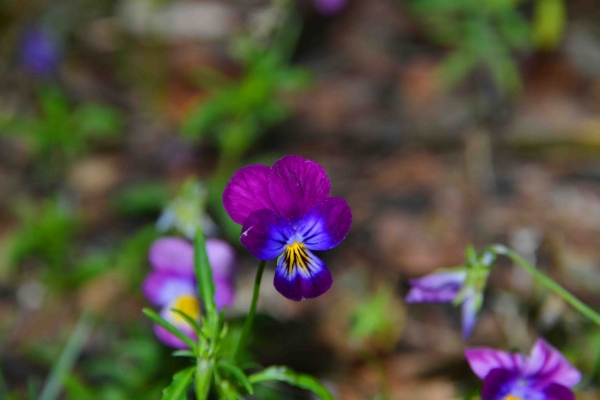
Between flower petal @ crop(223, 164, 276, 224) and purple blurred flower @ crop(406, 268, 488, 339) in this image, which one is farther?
purple blurred flower @ crop(406, 268, 488, 339)

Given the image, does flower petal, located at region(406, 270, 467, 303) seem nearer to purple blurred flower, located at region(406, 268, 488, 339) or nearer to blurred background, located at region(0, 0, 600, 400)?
purple blurred flower, located at region(406, 268, 488, 339)

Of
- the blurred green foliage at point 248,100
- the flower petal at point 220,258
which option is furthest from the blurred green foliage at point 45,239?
the flower petal at point 220,258

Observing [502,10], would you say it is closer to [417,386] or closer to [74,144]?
[417,386]

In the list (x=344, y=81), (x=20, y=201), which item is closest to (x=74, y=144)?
(x=20, y=201)

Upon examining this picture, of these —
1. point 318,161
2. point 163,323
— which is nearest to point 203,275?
point 163,323

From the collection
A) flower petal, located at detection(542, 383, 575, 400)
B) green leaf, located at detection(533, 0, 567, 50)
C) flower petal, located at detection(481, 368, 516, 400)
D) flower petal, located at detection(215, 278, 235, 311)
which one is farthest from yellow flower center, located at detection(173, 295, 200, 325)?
green leaf, located at detection(533, 0, 567, 50)

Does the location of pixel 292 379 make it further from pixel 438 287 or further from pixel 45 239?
pixel 45 239

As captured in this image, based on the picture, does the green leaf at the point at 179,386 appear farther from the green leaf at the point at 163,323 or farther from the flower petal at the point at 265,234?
the flower petal at the point at 265,234
